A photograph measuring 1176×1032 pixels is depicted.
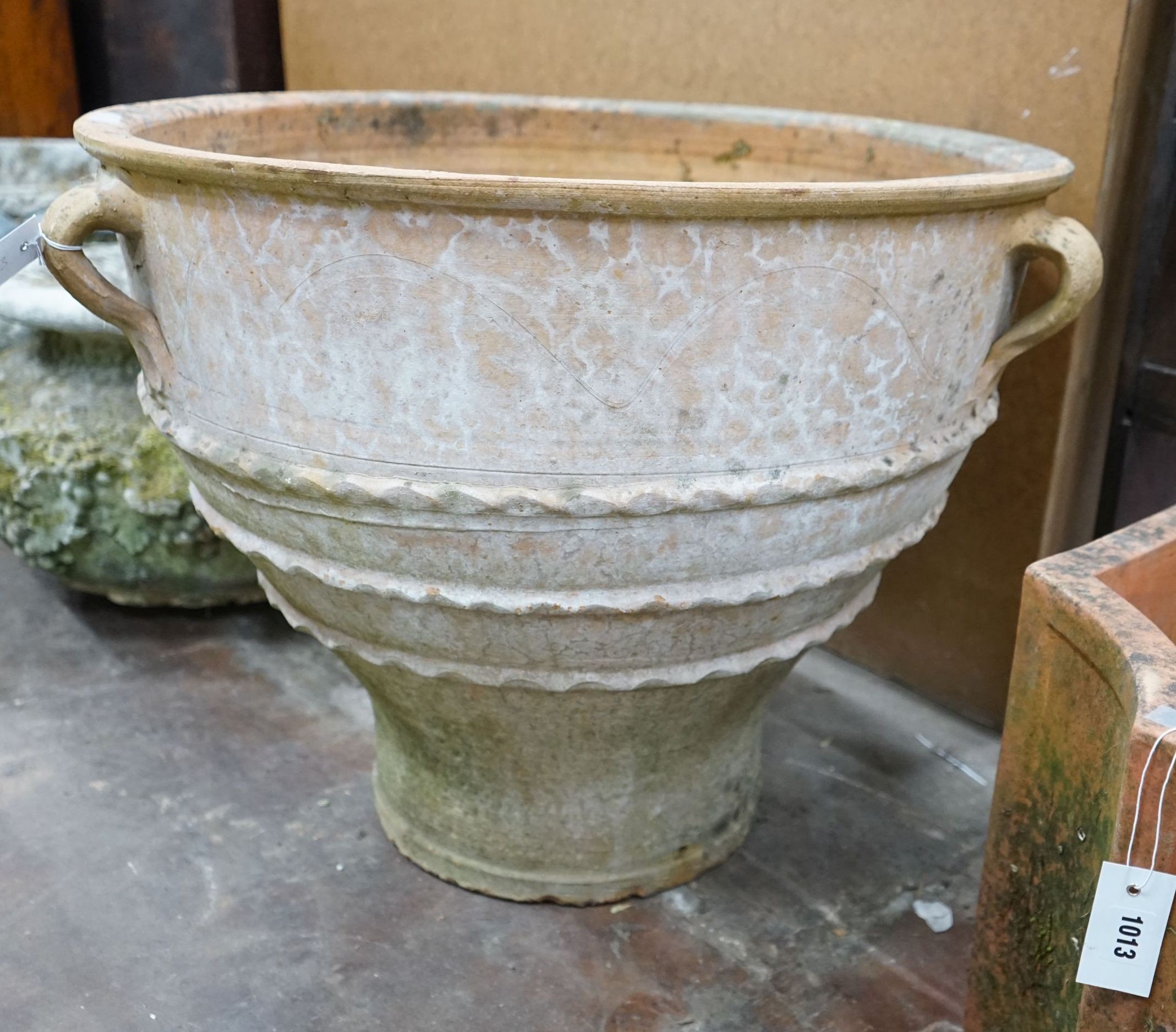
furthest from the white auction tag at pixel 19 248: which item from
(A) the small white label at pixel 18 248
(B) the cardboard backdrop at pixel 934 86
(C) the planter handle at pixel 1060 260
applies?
(B) the cardboard backdrop at pixel 934 86

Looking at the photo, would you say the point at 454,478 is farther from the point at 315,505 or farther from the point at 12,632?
the point at 12,632

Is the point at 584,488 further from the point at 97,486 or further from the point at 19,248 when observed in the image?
the point at 97,486

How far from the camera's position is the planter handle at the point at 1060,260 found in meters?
1.23

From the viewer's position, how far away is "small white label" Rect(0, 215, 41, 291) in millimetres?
1316

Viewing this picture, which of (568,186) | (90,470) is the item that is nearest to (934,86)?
(568,186)

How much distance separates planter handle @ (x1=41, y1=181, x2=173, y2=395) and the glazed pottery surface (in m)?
0.80

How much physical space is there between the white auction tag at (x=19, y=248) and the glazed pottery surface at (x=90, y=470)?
2.34 ft

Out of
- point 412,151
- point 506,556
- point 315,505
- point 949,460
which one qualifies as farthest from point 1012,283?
point 412,151

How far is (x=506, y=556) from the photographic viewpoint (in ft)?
3.75

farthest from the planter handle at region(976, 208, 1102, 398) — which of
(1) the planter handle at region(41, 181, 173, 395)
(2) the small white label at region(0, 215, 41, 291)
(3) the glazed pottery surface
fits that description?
(3) the glazed pottery surface

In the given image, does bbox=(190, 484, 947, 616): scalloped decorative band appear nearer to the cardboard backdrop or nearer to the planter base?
the planter base

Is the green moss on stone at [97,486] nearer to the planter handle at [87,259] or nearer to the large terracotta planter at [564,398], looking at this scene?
the large terracotta planter at [564,398]

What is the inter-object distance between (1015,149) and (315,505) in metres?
0.97

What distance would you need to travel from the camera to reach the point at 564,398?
106 cm
